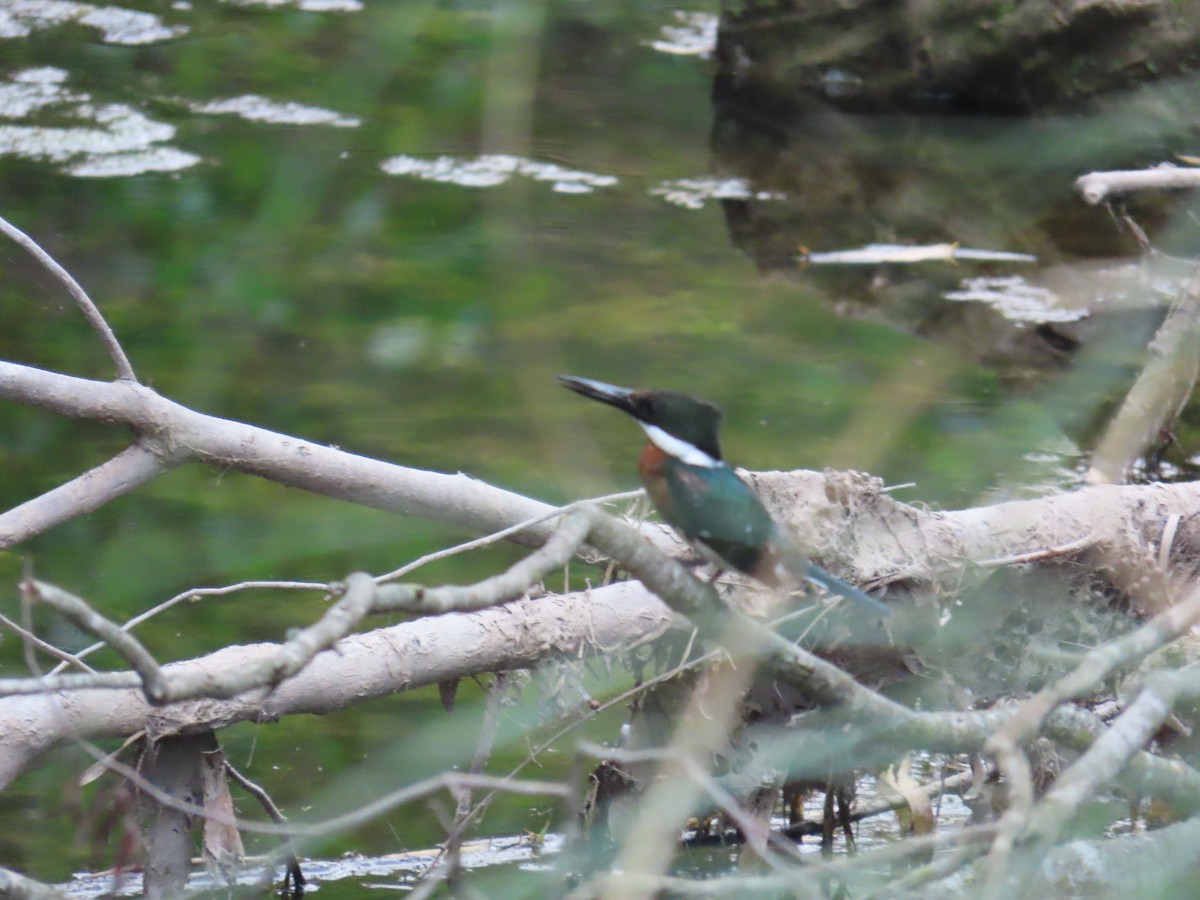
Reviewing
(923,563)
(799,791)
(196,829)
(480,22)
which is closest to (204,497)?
(196,829)

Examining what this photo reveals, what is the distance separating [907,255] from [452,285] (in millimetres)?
2320

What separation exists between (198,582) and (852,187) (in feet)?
16.9

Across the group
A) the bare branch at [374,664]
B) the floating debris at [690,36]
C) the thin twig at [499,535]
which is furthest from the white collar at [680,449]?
the floating debris at [690,36]

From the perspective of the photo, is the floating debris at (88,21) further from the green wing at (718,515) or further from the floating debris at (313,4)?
the green wing at (718,515)

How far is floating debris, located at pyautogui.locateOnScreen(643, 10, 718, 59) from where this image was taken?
10289 mm

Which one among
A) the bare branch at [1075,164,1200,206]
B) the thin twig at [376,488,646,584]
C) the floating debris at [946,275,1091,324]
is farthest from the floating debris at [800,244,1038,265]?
the thin twig at [376,488,646,584]

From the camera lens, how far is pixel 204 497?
474 cm

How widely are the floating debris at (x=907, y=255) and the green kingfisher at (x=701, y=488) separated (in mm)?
5129

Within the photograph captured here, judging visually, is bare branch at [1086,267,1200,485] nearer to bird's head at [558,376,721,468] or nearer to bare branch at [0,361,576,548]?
bird's head at [558,376,721,468]

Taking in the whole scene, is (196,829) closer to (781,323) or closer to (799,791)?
(799,791)

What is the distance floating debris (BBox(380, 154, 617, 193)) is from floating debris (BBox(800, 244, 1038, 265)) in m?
1.40

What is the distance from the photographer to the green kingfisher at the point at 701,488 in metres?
2.19

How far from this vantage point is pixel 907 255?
7.38 m

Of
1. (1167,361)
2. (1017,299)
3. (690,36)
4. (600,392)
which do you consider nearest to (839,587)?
(600,392)
